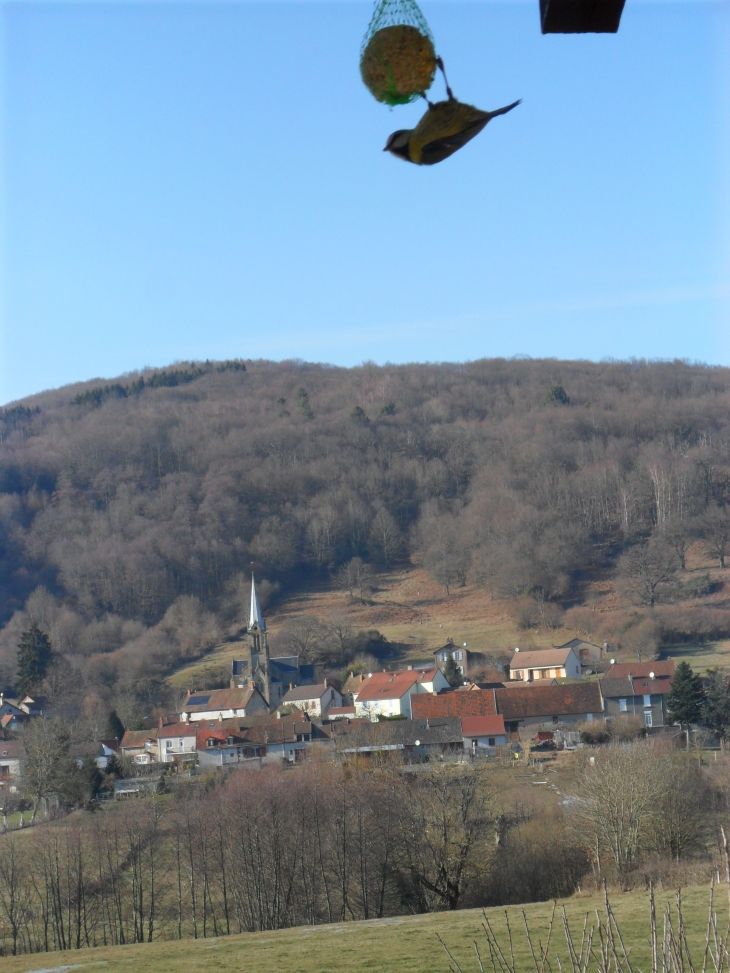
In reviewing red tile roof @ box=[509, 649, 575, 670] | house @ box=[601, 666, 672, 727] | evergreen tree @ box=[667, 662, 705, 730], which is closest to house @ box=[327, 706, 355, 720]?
red tile roof @ box=[509, 649, 575, 670]

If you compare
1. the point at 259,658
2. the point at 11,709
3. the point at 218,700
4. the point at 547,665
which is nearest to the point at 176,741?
the point at 218,700

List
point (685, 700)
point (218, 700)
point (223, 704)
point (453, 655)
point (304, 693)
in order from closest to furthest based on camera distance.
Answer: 1. point (685, 700)
2. point (304, 693)
3. point (223, 704)
4. point (218, 700)
5. point (453, 655)

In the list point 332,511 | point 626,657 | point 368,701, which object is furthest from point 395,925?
point 332,511

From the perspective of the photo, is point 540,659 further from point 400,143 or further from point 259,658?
point 400,143

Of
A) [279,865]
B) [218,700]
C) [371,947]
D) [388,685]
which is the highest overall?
[371,947]

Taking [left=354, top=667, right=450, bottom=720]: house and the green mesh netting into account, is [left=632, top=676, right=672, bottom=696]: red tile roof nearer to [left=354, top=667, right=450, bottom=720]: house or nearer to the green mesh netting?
[left=354, top=667, right=450, bottom=720]: house

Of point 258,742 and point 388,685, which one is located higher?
point 388,685

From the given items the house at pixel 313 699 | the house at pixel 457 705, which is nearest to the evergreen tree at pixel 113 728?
the house at pixel 313 699

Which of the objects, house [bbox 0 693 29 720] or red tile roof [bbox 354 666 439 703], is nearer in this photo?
red tile roof [bbox 354 666 439 703]
